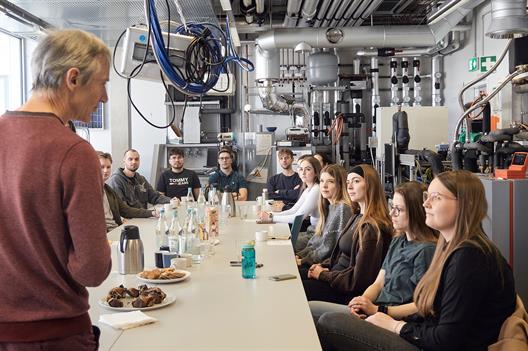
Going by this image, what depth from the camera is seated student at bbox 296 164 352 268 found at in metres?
4.19

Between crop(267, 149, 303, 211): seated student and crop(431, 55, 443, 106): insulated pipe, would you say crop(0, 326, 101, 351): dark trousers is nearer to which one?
crop(267, 149, 303, 211): seated student

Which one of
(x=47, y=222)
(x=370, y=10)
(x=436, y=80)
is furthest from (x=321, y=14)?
(x=47, y=222)

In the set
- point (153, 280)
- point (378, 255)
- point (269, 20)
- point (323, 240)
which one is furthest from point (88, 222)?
point (269, 20)

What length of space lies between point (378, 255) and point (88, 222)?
2243mm

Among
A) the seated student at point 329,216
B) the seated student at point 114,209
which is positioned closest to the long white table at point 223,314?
the seated student at point 329,216

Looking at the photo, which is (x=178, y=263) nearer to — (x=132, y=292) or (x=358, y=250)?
(x=132, y=292)

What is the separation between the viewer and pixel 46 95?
157 centimetres

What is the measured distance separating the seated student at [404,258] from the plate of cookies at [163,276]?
826 millimetres

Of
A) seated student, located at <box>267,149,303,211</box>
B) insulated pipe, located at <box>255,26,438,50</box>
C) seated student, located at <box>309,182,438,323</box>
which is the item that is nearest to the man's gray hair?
seated student, located at <box>309,182,438,323</box>

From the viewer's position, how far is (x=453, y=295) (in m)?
2.19

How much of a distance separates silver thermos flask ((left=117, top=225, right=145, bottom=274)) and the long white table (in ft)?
0.18

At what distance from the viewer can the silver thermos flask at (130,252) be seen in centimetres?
299

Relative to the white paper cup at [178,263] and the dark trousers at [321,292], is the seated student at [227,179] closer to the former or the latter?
the dark trousers at [321,292]

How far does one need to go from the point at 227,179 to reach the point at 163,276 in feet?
16.0
